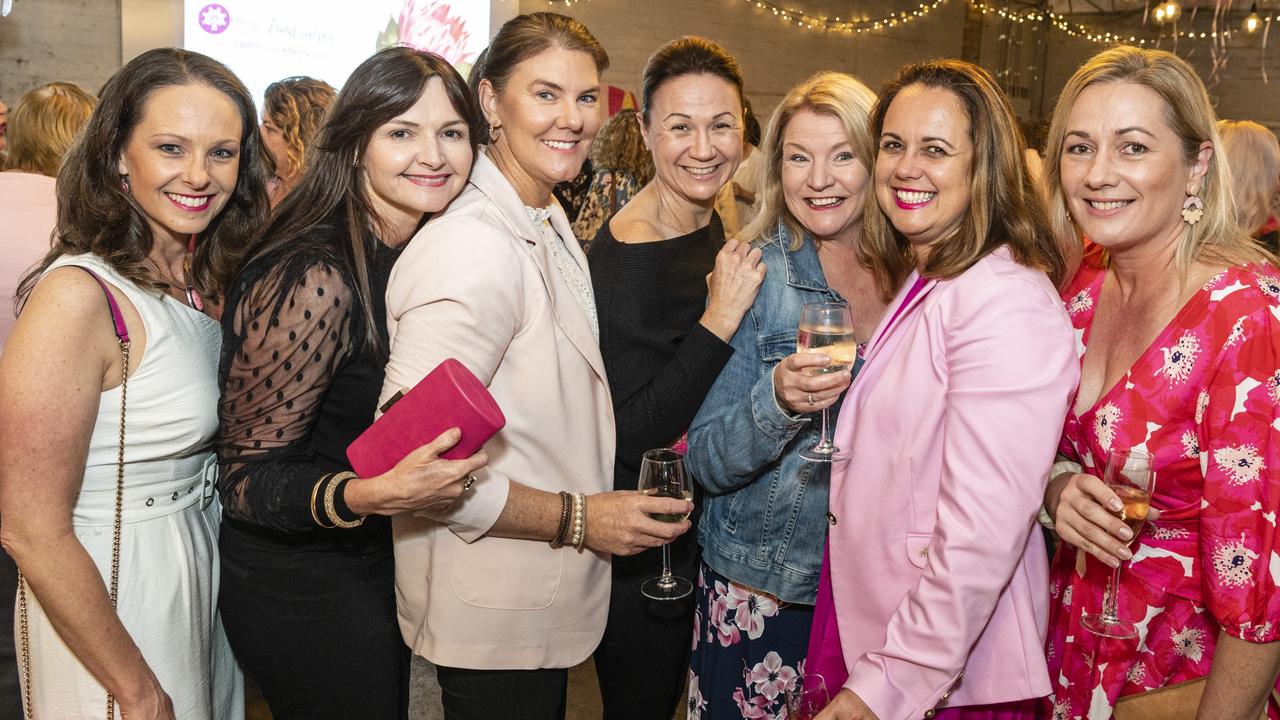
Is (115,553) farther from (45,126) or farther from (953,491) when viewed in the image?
(45,126)

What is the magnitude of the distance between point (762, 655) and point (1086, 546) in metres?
0.72

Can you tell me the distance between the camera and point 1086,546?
Answer: 67.3 inches

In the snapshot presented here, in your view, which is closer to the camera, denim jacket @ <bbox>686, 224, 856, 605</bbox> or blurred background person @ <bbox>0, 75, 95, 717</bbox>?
denim jacket @ <bbox>686, 224, 856, 605</bbox>

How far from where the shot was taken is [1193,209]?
1813 mm

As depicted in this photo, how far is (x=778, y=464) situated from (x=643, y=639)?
53cm

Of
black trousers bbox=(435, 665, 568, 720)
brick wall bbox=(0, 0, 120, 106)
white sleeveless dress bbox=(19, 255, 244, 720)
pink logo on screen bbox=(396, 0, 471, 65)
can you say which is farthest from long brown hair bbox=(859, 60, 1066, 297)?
brick wall bbox=(0, 0, 120, 106)

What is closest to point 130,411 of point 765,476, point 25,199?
point 765,476

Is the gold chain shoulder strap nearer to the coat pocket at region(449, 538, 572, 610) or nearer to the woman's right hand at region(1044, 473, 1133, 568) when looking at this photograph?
the coat pocket at region(449, 538, 572, 610)

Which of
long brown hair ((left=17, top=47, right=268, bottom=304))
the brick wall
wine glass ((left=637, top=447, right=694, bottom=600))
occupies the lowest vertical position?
wine glass ((left=637, top=447, right=694, bottom=600))

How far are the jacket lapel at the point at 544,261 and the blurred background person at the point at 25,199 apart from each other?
3.33 feet

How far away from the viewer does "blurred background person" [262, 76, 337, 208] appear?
394 centimetres

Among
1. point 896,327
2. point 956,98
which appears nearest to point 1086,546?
point 896,327

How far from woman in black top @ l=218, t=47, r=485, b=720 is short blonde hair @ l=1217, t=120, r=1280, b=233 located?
3980 mm

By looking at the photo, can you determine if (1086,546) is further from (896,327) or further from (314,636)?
(314,636)
